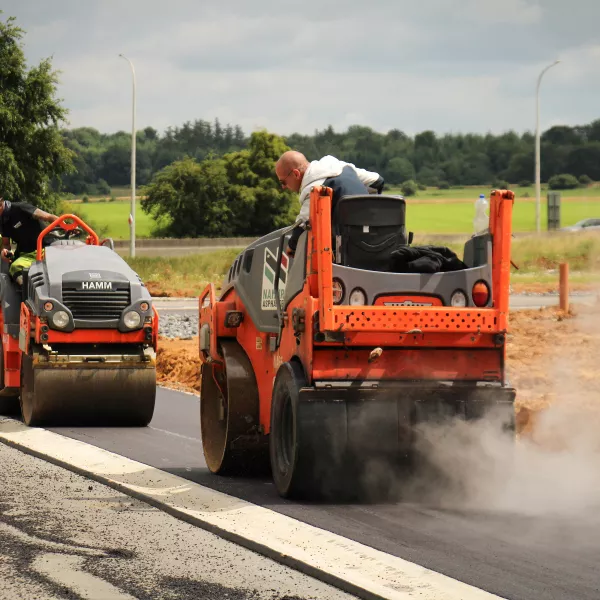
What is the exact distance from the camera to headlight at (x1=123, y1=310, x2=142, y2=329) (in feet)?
43.6

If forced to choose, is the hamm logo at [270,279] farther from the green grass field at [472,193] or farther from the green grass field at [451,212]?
the green grass field at [472,193]

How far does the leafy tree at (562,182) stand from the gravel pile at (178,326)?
70.2m

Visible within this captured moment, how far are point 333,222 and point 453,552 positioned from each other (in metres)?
2.61

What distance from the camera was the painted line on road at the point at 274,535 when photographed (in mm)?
6715

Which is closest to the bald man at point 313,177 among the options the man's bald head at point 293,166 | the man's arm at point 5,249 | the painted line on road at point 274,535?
the man's bald head at point 293,166

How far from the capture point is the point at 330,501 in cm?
A: 898

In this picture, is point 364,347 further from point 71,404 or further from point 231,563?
point 71,404

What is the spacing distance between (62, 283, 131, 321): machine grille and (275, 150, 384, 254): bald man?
4217mm

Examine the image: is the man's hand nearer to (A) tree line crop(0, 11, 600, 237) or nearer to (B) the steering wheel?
(B) the steering wheel

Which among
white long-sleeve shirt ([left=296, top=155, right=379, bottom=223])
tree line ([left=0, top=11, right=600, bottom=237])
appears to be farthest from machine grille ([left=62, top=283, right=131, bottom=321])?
tree line ([left=0, top=11, right=600, bottom=237])

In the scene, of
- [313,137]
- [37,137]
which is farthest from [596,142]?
[37,137]

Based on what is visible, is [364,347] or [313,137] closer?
[364,347]

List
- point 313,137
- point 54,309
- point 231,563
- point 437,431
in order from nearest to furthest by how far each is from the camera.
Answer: point 231,563 → point 437,431 → point 54,309 → point 313,137

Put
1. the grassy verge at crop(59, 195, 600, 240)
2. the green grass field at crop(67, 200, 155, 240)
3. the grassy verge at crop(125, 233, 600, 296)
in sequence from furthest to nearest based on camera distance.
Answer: the green grass field at crop(67, 200, 155, 240) → the grassy verge at crop(59, 195, 600, 240) → the grassy verge at crop(125, 233, 600, 296)
